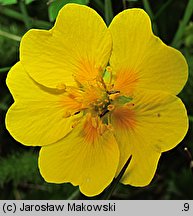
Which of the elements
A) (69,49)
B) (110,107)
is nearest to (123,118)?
(110,107)

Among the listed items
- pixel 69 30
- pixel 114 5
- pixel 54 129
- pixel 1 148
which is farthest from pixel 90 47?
pixel 1 148

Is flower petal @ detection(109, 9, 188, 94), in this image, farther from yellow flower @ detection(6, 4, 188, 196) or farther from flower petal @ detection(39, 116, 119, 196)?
flower petal @ detection(39, 116, 119, 196)

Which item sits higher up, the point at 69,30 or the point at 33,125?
the point at 69,30

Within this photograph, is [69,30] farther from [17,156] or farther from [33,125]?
[17,156]

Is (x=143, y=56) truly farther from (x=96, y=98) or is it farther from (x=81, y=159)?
(x=81, y=159)

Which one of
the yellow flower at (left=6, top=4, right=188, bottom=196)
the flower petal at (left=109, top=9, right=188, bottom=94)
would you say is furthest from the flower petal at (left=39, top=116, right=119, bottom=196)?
the flower petal at (left=109, top=9, right=188, bottom=94)

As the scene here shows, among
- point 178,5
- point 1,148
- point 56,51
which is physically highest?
point 56,51
